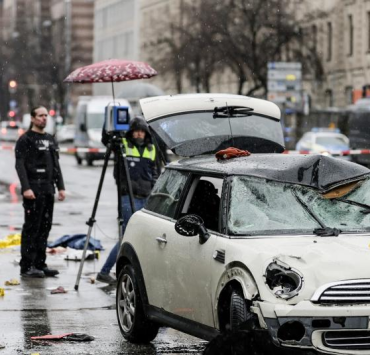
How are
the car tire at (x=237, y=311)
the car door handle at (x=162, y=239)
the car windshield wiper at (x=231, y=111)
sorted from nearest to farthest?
the car tire at (x=237, y=311) → the car door handle at (x=162, y=239) → the car windshield wiper at (x=231, y=111)

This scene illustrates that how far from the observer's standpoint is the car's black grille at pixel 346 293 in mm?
7383

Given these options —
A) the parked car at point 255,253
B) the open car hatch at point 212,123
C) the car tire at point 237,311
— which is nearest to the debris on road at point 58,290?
the open car hatch at point 212,123

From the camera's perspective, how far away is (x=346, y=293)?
7.40 metres

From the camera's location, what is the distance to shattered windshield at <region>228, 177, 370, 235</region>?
8242 mm

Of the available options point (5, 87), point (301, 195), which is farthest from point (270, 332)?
point (5, 87)

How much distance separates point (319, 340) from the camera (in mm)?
7438

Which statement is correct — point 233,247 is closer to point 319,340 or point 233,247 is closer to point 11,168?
point 319,340

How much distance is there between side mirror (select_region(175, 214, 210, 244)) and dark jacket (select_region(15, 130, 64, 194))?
5005 mm

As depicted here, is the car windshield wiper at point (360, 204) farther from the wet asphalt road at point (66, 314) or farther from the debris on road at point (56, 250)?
the debris on road at point (56, 250)

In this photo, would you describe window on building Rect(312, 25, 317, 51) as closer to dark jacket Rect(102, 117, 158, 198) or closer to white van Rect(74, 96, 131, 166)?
white van Rect(74, 96, 131, 166)

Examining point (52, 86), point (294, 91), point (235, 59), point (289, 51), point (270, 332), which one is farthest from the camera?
point (52, 86)

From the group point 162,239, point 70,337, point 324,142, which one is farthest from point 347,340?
point 324,142

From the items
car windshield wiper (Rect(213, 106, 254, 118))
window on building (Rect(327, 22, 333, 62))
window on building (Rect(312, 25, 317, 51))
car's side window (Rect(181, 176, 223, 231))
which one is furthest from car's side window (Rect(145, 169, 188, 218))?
window on building (Rect(327, 22, 333, 62))

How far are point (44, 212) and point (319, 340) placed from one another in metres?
6.39
